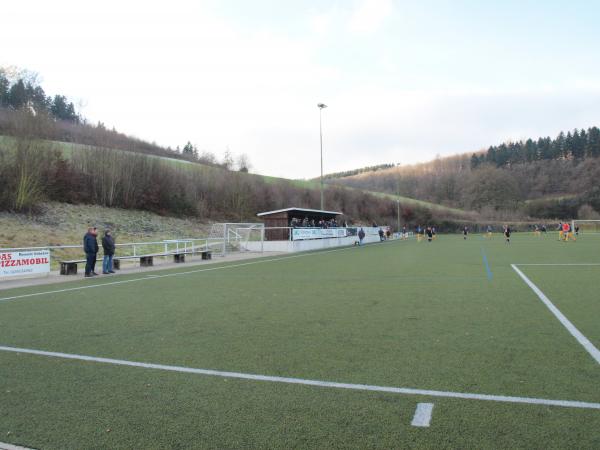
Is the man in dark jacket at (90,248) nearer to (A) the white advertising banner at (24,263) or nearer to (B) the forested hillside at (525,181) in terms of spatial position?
(A) the white advertising banner at (24,263)

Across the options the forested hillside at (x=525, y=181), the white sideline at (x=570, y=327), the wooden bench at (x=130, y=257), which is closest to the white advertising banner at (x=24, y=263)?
the wooden bench at (x=130, y=257)

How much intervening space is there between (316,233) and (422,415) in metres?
33.0

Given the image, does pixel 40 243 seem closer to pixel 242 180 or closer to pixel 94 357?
pixel 94 357

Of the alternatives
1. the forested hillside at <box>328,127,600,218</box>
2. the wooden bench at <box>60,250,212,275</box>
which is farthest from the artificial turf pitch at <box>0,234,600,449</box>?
the forested hillside at <box>328,127,600,218</box>

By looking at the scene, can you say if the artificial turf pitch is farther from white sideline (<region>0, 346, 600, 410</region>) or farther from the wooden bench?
the wooden bench

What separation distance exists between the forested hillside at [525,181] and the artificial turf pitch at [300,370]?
11274 centimetres

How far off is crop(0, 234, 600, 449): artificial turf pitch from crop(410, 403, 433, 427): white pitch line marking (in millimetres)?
49

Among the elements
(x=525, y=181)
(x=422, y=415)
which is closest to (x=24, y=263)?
(x=422, y=415)

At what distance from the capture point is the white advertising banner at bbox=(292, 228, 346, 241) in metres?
32.9

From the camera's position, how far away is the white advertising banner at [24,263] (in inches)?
599

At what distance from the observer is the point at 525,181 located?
129 meters

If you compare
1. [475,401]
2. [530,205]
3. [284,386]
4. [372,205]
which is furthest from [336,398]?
[530,205]

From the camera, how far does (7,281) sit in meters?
15.1

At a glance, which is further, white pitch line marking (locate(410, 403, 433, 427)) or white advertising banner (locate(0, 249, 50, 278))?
white advertising banner (locate(0, 249, 50, 278))
